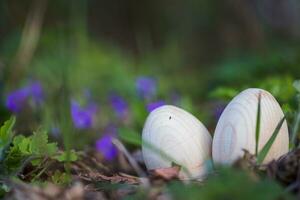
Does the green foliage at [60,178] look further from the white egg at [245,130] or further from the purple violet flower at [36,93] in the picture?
the purple violet flower at [36,93]

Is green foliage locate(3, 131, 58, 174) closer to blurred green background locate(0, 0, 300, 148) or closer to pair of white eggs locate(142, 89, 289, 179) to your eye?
blurred green background locate(0, 0, 300, 148)

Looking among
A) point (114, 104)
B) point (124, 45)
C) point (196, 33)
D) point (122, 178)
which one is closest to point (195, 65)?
point (196, 33)

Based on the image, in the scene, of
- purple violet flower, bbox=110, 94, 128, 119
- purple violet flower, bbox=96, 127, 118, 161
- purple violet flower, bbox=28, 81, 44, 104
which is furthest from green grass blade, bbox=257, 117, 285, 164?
purple violet flower, bbox=28, 81, 44, 104

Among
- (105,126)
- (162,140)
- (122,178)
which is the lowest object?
(105,126)

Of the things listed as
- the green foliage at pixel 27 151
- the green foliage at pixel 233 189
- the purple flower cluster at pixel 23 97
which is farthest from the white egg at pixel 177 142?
the purple flower cluster at pixel 23 97

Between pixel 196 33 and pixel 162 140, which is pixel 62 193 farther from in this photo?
pixel 196 33

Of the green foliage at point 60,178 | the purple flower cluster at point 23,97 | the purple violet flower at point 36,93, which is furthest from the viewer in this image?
the purple violet flower at point 36,93
